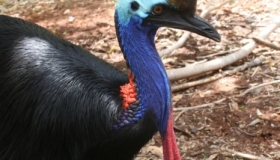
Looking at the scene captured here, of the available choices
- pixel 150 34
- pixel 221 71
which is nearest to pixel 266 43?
pixel 221 71

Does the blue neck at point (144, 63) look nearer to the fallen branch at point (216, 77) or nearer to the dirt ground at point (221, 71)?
the dirt ground at point (221, 71)

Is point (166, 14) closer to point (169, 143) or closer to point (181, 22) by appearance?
point (181, 22)

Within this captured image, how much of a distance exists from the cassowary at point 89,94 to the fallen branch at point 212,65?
3.73 feet

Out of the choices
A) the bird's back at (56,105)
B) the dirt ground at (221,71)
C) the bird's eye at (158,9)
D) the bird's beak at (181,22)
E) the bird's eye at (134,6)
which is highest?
the bird's eye at (134,6)

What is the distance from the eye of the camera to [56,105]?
1.98 m

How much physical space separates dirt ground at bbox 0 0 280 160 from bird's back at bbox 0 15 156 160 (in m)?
0.88

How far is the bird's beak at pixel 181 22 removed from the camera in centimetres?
179

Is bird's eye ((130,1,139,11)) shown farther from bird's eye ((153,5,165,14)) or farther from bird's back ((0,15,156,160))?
bird's back ((0,15,156,160))

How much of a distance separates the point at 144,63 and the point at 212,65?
154 cm

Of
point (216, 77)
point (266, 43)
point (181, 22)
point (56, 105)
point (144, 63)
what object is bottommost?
point (216, 77)

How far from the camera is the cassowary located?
1.82 m

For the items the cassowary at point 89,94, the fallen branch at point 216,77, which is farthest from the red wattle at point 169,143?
the fallen branch at point 216,77

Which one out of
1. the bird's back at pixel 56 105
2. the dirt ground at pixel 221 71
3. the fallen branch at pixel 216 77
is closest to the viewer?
the bird's back at pixel 56 105

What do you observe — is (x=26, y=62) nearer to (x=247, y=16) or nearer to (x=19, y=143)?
(x=19, y=143)
